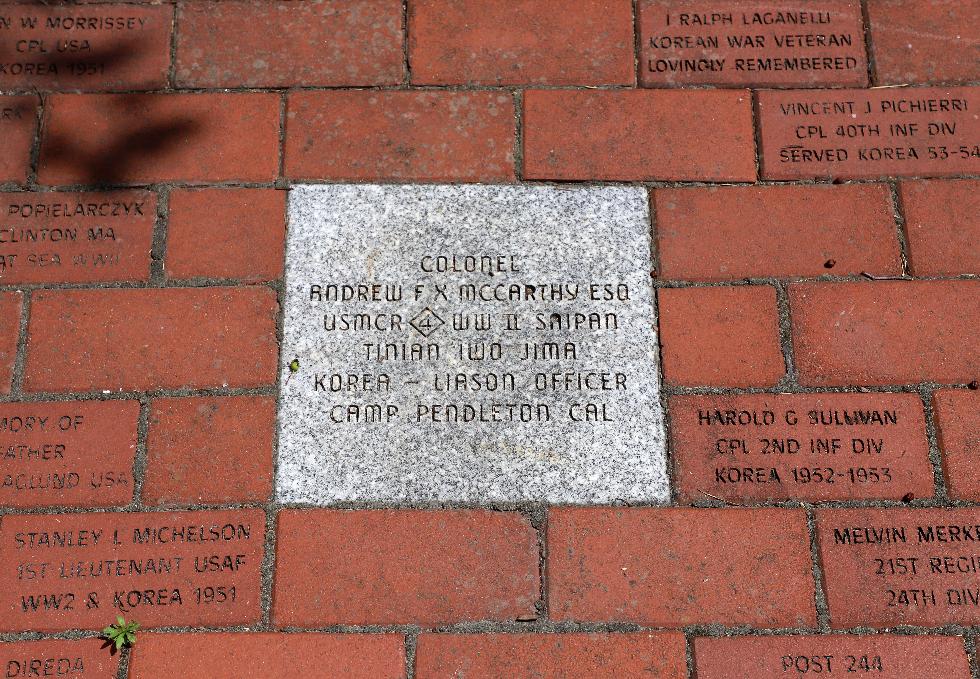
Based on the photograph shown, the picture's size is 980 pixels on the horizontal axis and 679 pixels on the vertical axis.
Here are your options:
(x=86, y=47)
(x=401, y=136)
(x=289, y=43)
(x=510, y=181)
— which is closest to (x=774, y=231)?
(x=510, y=181)

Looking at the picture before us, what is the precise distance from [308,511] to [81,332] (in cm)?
57

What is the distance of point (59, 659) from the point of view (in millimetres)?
1332

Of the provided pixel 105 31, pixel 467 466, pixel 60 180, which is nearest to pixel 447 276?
pixel 467 466

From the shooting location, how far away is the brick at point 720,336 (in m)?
1.42

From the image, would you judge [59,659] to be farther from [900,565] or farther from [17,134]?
[900,565]

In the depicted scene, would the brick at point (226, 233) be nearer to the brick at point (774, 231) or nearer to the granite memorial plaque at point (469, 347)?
the granite memorial plaque at point (469, 347)

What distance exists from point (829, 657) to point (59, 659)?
1361 mm

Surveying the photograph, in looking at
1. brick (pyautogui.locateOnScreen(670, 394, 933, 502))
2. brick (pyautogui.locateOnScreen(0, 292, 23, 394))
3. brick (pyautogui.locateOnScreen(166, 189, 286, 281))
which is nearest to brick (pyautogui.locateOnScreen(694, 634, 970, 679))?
brick (pyautogui.locateOnScreen(670, 394, 933, 502))

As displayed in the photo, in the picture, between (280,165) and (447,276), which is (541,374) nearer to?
(447,276)

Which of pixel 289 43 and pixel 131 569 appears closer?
pixel 131 569

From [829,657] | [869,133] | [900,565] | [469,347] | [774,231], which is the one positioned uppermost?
[869,133]

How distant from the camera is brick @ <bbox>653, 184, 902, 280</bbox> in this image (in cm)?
148

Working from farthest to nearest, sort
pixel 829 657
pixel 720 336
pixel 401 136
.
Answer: pixel 401 136 < pixel 720 336 < pixel 829 657

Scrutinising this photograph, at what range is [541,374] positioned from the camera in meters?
1.40
